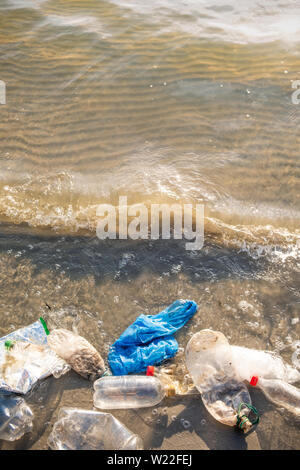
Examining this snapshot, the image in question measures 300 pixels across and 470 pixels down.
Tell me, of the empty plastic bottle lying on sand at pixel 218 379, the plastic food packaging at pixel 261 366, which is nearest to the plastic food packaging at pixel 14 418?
the empty plastic bottle lying on sand at pixel 218 379

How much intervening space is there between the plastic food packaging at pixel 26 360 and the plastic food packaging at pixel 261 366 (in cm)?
148

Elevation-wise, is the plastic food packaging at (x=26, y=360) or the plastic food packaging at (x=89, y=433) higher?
the plastic food packaging at (x=26, y=360)

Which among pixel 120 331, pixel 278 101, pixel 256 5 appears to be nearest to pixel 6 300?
pixel 120 331

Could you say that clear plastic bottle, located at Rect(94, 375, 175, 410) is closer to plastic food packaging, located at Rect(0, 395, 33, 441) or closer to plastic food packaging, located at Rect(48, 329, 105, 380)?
plastic food packaging, located at Rect(48, 329, 105, 380)

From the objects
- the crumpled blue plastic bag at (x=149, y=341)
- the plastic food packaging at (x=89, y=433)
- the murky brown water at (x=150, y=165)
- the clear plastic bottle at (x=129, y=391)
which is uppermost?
the murky brown water at (x=150, y=165)

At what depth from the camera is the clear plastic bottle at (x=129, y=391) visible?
2.76m

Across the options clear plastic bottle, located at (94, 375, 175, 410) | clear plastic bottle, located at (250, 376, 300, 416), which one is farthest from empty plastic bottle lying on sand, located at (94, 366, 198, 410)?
clear plastic bottle, located at (250, 376, 300, 416)

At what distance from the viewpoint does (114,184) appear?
4.60 meters

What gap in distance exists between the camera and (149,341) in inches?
124

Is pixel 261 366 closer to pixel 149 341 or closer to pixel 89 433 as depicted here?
pixel 149 341

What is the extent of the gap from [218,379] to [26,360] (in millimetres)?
1641

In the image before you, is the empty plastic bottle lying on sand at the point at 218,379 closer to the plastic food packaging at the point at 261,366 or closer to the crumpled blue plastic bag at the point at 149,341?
the plastic food packaging at the point at 261,366

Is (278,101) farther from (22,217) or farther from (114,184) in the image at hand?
→ (22,217)

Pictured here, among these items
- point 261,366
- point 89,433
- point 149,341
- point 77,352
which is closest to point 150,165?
point 149,341
